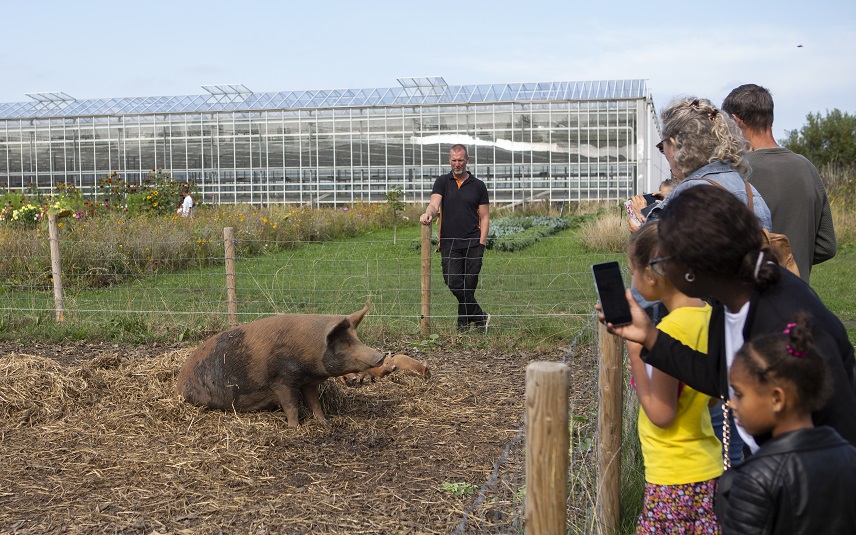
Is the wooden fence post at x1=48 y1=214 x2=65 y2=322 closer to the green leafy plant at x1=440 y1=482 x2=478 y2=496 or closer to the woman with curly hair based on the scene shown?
the green leafy plant at x1=440 y1=482 x2=478 y2=496

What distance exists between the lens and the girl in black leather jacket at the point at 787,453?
6.10ft

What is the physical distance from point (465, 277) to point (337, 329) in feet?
13.3

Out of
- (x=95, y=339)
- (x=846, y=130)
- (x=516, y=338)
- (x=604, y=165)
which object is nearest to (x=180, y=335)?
(x=95, y=339)

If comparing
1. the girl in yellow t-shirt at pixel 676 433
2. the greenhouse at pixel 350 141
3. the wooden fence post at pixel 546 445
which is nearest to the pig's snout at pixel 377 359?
the girl in yellow t-shirt at pixel 676 433

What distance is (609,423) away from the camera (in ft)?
12.7

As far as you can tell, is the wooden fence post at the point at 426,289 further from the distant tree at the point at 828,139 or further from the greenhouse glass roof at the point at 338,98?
the distant tree at the point at 828,139

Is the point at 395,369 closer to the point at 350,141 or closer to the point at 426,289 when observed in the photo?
the point at 426,289

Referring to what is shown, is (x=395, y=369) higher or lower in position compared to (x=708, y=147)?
lower

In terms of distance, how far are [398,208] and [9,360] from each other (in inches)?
765

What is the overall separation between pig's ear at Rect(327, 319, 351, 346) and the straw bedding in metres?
0.65

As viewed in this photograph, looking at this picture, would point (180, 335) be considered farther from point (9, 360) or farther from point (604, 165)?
point (604, 165)

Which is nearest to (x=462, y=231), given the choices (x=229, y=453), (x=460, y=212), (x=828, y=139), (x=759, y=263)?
(x=460, y=212)

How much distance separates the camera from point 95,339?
952cm

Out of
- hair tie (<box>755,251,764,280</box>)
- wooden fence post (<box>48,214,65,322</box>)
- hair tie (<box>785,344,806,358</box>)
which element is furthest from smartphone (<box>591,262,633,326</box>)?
wooden fence post (<box>48,214,65,322</box>)
